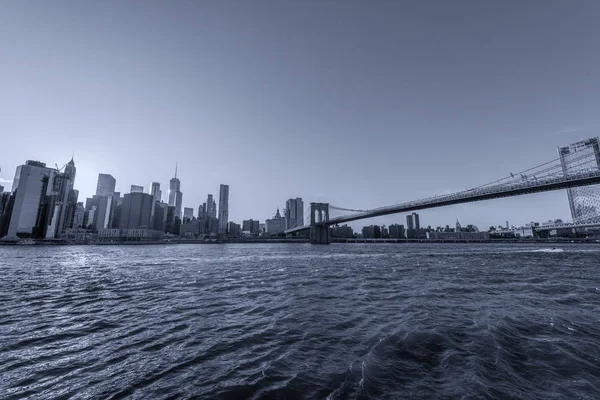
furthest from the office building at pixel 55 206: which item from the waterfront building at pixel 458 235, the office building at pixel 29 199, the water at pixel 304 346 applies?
the waterfront building at pixel 458 235

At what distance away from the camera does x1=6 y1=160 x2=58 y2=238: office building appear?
132 m

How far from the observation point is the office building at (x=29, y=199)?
433 feet

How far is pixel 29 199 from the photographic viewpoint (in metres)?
137

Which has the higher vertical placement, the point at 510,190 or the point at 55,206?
the point at 55,206

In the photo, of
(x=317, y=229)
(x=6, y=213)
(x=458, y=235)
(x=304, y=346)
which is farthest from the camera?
(x=458, y=235)

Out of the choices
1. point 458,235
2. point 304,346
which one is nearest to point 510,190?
point 304,346

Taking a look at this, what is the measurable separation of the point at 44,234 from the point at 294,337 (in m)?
186

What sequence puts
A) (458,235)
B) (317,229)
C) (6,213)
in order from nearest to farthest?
(317,229) < (6,213) < (458,235)

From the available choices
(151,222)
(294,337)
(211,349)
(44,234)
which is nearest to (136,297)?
(211,349)

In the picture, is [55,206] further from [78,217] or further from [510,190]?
[510,190]

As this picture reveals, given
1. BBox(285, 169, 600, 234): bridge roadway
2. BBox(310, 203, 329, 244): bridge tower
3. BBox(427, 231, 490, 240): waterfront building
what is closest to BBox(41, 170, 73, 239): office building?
BBox(310, 203, 329, 244): bridge tower

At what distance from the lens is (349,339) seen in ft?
21.5

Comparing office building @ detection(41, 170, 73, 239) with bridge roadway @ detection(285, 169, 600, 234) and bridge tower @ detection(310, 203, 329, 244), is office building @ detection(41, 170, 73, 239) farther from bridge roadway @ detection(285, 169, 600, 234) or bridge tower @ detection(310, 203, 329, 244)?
bridge roadway @ detection(285, 169, 600, 234)

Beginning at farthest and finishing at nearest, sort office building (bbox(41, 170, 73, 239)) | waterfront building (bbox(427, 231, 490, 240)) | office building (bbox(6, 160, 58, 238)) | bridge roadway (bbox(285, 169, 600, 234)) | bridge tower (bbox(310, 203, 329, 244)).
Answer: waterfront building (bbox(427, 231, 490, 240)) → office building (bbox(41, 170, 73, 239)) → office building (bbox(6, 160, 58, 238)) → bridge tower (bbox(310, 203, 329, 244)) → bridge roadway (bbox(285, 169, 600, 234))
